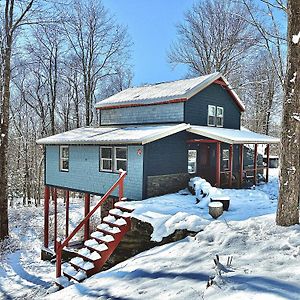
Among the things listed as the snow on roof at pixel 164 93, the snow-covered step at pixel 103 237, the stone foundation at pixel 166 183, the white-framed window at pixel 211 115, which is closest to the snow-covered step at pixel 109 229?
the snow-covered step at pixel 103 237

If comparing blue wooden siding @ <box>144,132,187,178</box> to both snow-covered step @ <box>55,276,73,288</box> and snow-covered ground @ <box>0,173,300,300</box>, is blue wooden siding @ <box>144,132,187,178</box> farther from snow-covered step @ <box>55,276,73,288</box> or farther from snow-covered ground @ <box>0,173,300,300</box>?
snow-covered step @ <box>55,276,73,288</box>

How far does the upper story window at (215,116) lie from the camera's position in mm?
15914

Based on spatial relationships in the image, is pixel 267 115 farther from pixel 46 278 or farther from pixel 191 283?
pixel 191 283

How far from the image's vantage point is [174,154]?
12.8 meters

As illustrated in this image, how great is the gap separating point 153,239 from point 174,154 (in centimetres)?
545

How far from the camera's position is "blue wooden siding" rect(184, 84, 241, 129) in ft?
47.3

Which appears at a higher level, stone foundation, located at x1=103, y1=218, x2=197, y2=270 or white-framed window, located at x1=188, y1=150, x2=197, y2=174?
white-framed window, located at x1=188, y1=150, x2=197, y2=174

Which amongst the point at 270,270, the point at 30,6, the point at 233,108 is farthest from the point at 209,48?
the point at 270,270

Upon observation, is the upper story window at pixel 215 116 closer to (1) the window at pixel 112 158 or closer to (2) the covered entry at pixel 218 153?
(2) the covered entry at pixel 218 153

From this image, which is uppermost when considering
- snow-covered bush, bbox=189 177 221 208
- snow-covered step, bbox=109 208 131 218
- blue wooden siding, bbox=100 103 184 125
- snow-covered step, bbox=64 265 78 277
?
blue wooden siding, bbox=100 103 184 125

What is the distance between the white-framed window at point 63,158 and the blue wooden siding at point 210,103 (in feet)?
20.8

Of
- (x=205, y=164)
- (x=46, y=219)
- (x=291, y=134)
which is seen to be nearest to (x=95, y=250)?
(x=291, y=134)

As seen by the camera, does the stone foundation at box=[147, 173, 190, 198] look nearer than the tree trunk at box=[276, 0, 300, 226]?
No

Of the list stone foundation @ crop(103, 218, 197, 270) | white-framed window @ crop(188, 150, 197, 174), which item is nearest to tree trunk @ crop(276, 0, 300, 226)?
stone foundation @ crop(103, 218, 197, 270)
